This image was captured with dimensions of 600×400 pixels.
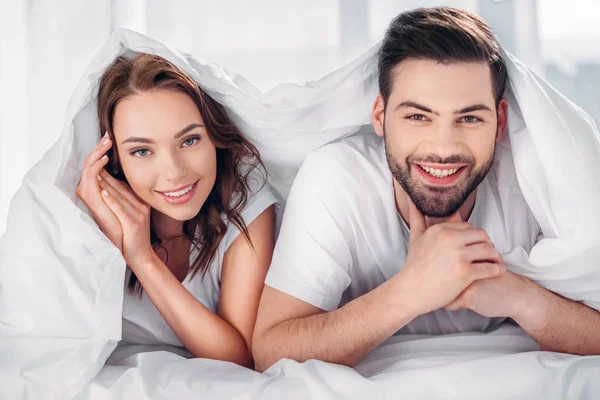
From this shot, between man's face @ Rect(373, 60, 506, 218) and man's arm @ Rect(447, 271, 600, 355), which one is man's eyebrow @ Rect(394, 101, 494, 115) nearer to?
man's face @ Rect(373, 60, 506, 218)

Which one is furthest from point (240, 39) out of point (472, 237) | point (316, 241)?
point (472, 237)

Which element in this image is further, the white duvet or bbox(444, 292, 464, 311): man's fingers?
bbox(444, 292, 464, 311): man's fingers

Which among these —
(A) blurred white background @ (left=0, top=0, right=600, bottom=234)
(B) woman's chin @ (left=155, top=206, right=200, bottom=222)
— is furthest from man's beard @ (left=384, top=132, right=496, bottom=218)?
(A) blurred white background @ (left=0, top=0, right=600, bottom=234)

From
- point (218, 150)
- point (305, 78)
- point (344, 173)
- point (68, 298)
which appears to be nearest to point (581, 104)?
point (305, 78)

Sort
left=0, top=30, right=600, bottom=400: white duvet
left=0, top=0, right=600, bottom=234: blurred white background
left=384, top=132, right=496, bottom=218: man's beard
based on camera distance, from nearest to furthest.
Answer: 1. left=0, top=30, right=600, bottom=400: white duvet
2. left=384, top=132, right=496, bottom=218: man's beard
3. left=0, top=0, right=600, bottom=234: blurred white background

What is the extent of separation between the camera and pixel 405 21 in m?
1.37

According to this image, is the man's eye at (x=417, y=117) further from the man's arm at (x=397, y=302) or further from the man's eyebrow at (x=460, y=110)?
the man's arm at (x=397, y=302)

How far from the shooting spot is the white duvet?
42.6 inches

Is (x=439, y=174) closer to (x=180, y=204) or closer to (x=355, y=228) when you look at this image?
(x=355, y=228)

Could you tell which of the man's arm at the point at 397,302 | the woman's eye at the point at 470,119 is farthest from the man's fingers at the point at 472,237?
the woman's eye at the point at 470,119

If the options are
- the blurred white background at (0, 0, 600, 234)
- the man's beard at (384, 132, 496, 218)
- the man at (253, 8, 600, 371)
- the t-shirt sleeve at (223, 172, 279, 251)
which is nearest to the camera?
the man at (253, 8, 600, 371)

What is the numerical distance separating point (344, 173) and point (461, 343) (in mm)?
403

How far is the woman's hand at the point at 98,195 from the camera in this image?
1307mm

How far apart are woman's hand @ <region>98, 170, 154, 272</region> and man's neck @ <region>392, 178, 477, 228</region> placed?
0.52 metres
